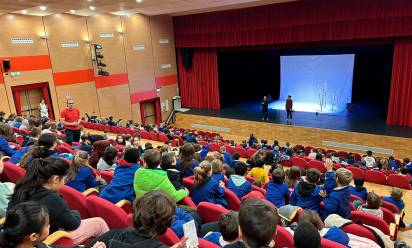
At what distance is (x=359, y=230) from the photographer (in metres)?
3.26

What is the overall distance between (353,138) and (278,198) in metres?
9.90

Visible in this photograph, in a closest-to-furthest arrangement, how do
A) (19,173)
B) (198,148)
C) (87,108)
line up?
(19,173)
(198,148)
(87,108)

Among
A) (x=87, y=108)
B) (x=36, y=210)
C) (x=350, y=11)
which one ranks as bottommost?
(x=87, y=108)

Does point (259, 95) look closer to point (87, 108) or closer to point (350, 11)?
point (350, 11)

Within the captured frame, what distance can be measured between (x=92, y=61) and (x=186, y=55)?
584cm

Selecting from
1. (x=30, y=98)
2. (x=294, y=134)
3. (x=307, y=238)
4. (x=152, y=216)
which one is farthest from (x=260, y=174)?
(x=30, y=98)

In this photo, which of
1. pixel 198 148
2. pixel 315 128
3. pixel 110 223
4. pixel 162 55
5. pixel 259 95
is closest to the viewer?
pixel 110 223

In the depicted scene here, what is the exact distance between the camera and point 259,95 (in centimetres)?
2128

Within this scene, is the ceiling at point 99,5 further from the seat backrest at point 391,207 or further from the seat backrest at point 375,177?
the seat backrest at point 391,207

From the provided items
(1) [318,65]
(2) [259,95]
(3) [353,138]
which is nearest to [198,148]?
(3) [353,138]

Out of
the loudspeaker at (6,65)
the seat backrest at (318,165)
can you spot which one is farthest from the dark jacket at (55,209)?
the loudspeaker at (6,65)

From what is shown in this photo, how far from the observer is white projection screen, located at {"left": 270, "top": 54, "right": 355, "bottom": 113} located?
16.0 metres

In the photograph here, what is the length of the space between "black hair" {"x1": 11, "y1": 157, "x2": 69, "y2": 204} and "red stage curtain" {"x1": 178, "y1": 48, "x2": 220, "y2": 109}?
1675 centimetres

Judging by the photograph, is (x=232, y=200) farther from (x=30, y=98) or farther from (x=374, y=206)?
(x=30, y=98)
